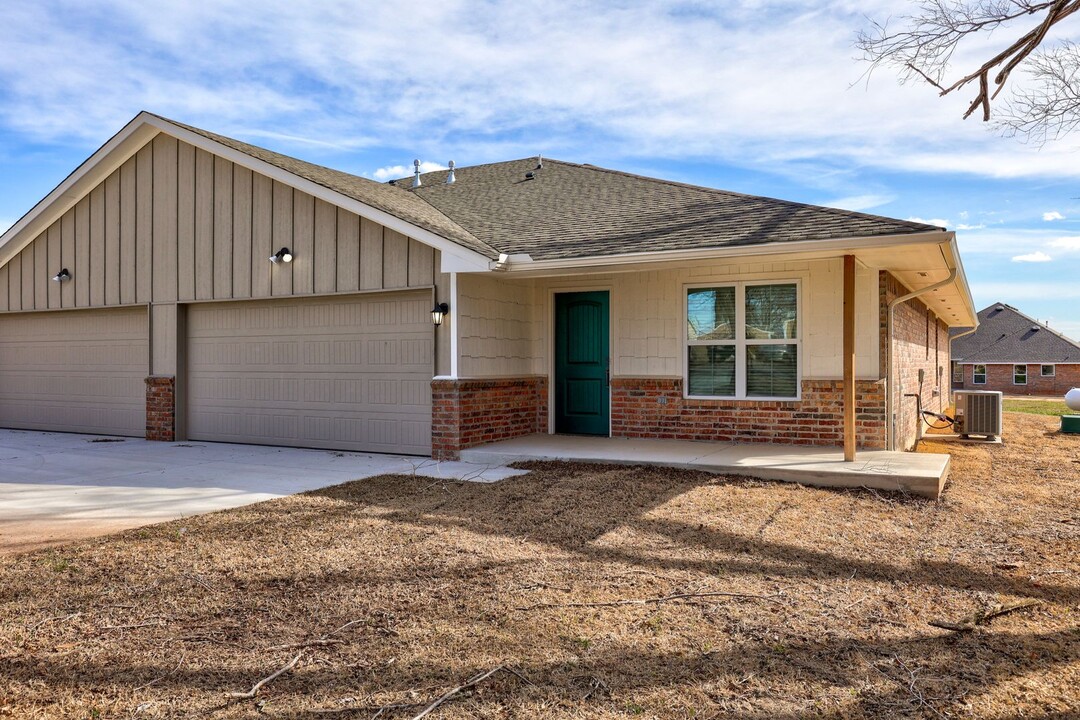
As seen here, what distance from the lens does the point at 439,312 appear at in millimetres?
8711

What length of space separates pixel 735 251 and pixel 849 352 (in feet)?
5.22

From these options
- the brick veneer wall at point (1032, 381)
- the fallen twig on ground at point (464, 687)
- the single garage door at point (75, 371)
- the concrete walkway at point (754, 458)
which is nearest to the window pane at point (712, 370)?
the concrete walkway at point (754, 458)

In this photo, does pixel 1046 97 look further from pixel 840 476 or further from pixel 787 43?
pixel 840 476

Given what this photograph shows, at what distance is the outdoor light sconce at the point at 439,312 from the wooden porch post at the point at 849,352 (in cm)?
443

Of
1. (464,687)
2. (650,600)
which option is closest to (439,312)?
(650,600)

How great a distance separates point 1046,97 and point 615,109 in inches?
266

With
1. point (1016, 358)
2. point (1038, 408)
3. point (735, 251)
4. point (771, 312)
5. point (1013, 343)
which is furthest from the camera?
point (1013, 343)

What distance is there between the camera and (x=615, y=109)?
12688 millimetres

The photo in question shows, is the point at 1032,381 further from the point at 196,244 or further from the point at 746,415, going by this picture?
the point at 196,244

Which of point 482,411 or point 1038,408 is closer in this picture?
point 482,411

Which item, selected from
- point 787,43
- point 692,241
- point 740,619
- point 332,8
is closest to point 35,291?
point 332,8

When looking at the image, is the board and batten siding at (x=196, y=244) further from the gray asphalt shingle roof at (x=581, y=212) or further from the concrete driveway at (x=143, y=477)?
the concrete driveway at (x=143, y=477)

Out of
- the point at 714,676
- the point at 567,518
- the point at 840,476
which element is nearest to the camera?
the point at 714,676

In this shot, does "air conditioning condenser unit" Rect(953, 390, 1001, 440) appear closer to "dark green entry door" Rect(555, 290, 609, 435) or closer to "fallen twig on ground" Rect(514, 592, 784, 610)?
"dark green entry door" Rect(555, 290, 609, 435)
